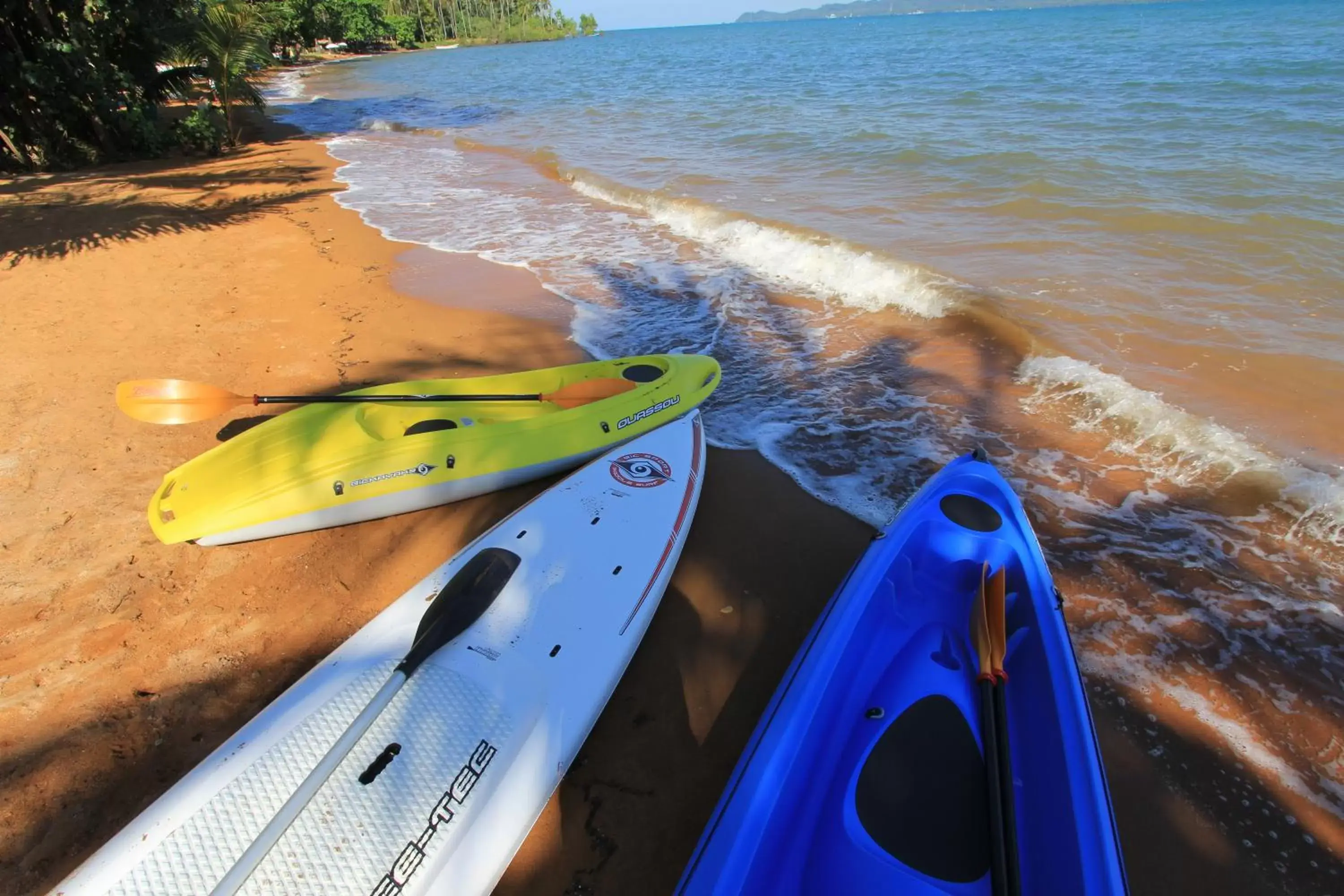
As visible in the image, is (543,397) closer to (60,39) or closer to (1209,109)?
(60,39)

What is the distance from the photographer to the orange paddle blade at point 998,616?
2.53 metres

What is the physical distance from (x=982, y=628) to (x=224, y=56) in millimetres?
18280

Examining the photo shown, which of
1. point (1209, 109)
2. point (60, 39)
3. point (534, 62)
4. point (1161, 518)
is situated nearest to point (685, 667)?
point (1161, 518)

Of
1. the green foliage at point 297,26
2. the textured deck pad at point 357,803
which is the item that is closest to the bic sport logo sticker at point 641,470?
the textured deck pad at point 357,803

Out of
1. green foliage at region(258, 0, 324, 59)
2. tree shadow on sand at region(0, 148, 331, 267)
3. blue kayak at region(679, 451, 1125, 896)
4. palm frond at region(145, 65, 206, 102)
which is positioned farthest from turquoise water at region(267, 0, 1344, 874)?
green foliage at region(258, 0, 324, 59)

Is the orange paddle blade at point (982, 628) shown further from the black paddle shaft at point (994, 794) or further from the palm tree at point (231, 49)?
the palm tree at point (231, 49)

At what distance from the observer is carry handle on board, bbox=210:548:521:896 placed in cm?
187

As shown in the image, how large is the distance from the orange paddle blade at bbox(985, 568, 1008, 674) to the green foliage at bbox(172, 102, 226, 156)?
18165 mm

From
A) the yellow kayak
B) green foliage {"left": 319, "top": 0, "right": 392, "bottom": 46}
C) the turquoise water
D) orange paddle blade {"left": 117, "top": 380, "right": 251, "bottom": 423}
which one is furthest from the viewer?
green foliage {"left": 319, "top": 0, "right": 392, "bottom": 46}

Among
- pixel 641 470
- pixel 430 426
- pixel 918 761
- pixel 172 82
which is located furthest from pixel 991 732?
pixel 172 82

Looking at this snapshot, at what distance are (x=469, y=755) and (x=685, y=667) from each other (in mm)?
1095

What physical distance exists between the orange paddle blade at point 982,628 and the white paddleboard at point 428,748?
145 centimetres

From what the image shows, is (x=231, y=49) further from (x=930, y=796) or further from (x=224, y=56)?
(x=930, y=796)

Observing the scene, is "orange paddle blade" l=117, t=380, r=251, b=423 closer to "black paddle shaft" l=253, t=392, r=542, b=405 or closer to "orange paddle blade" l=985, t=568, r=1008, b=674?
"black paddle shaft" l=253, t=392, r=542, b=405
